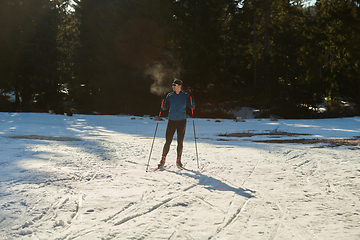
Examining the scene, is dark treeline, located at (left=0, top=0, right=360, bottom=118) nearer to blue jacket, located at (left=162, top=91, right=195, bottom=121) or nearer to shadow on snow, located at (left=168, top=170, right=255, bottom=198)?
blue jacket, located at (left=162, top=91, right=195, bottom=121)

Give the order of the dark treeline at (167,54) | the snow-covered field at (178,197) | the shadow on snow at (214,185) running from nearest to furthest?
the snow-covered field at (178,197)
the shadow on snow at (214,185)
the dark treeline at (167,54)

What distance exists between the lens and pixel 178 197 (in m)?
5.42

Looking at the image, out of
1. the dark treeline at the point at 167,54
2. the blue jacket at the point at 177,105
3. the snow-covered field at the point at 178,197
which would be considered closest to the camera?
the snow-covered field at the point at 178,197

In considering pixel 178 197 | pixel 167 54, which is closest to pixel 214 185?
pixel 178 197

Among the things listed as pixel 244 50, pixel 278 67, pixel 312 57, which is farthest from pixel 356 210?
pixel 244 50

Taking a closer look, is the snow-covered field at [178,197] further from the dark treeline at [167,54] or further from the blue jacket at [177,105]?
the dark treeline at [167,54]

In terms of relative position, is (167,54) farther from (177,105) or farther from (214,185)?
(214,185)

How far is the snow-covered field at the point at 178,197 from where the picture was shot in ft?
13.1

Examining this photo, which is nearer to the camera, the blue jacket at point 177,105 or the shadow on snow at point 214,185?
the shadow on snow at point 214,185

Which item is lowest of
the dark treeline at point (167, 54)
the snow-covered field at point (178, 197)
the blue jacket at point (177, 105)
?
the snow-covered field at point (178, 197)

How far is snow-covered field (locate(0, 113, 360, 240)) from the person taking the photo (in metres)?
3.98

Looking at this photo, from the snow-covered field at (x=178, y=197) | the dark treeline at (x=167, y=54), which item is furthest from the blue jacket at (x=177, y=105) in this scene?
the dark treeline at (x=167, y=54)

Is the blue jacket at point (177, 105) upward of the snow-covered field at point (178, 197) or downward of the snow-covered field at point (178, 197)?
upward

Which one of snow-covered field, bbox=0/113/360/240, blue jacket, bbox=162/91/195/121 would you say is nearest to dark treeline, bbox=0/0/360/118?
snow-covered field, bbox=0/113/360/240
